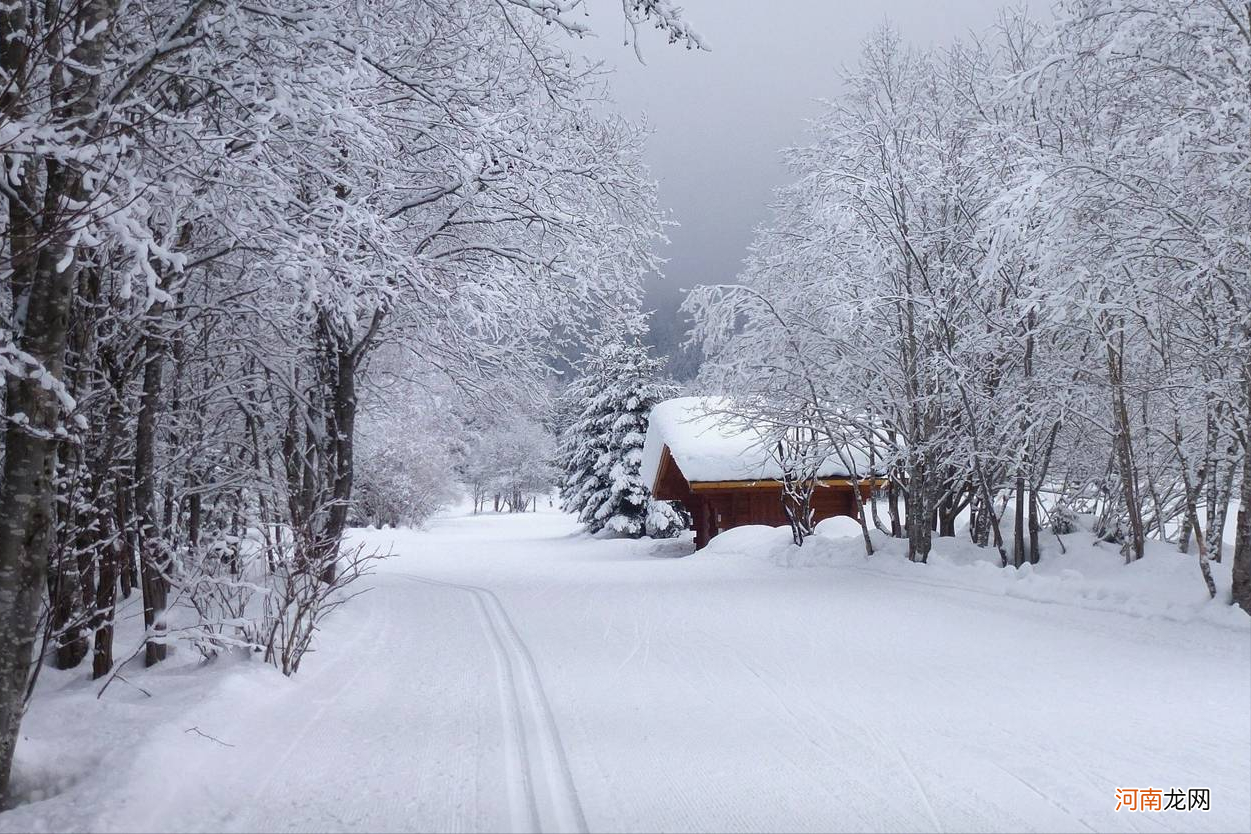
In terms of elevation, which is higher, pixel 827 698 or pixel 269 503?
pixel 269 503

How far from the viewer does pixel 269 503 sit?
32.7ft

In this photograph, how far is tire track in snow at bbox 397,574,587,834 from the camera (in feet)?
12.6

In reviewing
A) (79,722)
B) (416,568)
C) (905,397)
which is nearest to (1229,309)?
(905,397)

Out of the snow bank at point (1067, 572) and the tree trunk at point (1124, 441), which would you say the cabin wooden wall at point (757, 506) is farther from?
the tree trunk at point (1124, 441)

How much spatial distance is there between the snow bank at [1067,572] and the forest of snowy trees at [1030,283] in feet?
1.19

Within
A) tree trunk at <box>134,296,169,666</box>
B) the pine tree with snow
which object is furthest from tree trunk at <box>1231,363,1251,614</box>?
the pine tree with snow

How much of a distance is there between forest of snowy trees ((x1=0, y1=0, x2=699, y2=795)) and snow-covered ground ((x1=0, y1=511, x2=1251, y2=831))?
67 centimetres

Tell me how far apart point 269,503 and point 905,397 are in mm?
10206

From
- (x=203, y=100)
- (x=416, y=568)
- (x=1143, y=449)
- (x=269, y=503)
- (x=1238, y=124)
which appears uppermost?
(x=1238, y=124)

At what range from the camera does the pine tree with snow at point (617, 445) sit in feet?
→ 112

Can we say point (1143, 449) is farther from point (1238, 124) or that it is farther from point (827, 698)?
point (827, 698)

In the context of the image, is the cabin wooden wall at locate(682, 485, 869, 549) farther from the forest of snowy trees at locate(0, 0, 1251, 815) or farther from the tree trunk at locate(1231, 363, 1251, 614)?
the tree trunk at locate(1231, 363, 1251, 614)

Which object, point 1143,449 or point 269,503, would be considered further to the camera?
point 1143,449

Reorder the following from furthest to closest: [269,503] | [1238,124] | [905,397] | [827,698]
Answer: [905,397] < [269,503] < [1238,124] < [827,698]
